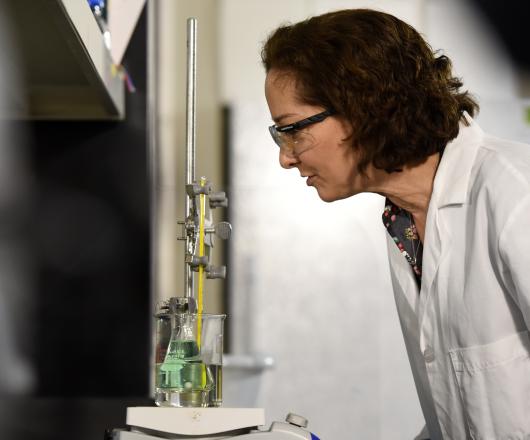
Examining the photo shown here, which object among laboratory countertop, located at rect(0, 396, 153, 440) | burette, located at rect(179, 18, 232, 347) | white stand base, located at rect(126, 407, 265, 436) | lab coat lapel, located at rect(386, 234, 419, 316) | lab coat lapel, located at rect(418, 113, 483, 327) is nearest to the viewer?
white stand base, located at rect(126, 407, 265, 436)

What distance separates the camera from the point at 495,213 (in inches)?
44.6

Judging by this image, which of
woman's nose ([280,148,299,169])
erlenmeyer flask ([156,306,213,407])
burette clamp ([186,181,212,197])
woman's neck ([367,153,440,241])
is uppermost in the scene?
woman's nose ([280,148,299,169])

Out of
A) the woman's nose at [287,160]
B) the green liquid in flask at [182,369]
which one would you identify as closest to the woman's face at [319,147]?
the woman's nose at [287,160]

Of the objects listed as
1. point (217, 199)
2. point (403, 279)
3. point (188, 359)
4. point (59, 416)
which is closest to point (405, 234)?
point (403, 279)

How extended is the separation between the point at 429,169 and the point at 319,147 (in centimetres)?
20

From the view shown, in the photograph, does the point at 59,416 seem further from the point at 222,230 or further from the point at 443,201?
the point at 443,201

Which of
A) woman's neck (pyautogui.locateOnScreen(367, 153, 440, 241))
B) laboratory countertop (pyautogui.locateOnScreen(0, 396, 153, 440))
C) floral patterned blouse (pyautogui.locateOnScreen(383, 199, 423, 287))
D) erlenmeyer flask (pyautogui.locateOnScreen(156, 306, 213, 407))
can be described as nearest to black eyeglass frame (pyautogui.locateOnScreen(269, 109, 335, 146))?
woman's neck (pyautogui.locateOnScreen(367, 153, 440, 241))

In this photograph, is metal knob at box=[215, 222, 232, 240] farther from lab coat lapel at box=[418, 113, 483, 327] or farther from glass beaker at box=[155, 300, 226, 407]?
lab coat lapel at box=[418, 113, 483, 327]

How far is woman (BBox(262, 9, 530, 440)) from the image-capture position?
1178 millimetres

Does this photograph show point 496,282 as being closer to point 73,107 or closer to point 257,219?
point 73,107

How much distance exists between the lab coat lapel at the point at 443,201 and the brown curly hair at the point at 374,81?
1.7 inches

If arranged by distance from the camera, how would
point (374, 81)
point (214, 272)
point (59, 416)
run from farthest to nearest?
point (59, 416) → point (374, 81) → point (214, 272)

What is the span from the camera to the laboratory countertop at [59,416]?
1867mm

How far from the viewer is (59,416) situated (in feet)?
6.33
